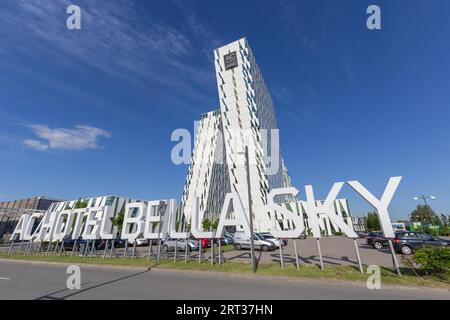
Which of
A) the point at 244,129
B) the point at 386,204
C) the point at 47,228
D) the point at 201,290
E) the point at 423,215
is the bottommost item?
the point at 201,290

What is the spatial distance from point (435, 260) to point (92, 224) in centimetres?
2242

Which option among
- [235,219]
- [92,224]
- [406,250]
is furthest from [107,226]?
[406,250]

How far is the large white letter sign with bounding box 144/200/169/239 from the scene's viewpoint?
17125 millimetres

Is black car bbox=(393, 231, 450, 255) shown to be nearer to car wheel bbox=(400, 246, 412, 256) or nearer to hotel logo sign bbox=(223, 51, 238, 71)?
car wheel bbox=(400, 246, 412, 256)

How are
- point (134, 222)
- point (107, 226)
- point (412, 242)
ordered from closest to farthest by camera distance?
point (412, 242) < point (134, 222) < point (107, 226)

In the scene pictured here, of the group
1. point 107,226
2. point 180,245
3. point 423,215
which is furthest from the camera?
point 423,215

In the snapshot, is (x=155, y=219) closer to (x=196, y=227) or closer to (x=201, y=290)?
(x=196, y=227)

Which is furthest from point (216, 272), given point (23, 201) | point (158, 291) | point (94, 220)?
point (23, 201)

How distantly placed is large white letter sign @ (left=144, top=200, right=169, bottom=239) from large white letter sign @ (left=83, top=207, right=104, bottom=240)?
17.1 feet

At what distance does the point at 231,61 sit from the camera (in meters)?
62.3

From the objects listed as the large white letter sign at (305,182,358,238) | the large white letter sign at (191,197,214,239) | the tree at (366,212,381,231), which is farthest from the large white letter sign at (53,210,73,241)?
the tree at (366,212,381,231)

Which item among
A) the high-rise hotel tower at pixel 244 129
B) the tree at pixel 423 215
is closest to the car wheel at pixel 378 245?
the high-rise hotel tower at pixel 244 129

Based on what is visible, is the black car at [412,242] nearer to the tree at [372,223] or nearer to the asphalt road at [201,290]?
the asphalt road at [201,290]

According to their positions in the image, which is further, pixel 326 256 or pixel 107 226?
pixel 107 226
